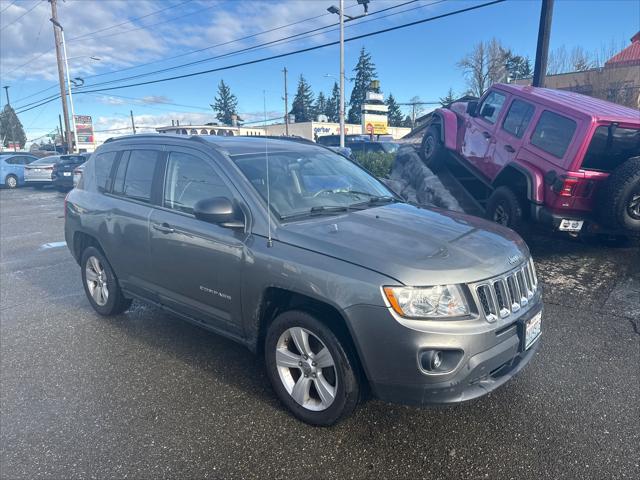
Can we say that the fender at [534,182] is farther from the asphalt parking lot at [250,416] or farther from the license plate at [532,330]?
the license plate at [532,330]

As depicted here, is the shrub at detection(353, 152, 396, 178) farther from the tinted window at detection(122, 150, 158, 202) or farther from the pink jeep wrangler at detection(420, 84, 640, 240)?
the tinted window at detection(122, 150, 158, 202)

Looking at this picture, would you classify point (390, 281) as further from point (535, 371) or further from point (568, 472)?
point (535, 371)

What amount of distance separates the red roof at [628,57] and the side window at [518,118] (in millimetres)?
20970

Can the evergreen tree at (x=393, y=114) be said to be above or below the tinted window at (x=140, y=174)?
above

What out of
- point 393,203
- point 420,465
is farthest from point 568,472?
point 393,203

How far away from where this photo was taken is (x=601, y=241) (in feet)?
22.9

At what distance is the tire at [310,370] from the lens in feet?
8.73

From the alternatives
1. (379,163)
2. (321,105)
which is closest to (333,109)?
(321,105)

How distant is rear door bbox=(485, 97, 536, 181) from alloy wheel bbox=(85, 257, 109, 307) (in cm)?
577

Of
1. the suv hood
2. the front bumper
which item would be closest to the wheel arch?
the front bumper

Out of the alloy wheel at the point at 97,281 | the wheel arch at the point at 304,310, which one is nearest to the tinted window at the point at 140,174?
the alloy wheel at the point at 97,281

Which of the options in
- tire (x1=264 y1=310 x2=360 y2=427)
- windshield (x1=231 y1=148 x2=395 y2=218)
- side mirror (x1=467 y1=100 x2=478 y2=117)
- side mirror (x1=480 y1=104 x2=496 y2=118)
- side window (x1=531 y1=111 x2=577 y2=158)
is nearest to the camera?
tire (x1=264 y1=310 x2=360 y2=427)

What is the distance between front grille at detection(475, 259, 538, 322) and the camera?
8.35ft

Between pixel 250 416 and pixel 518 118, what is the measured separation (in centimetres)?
614
